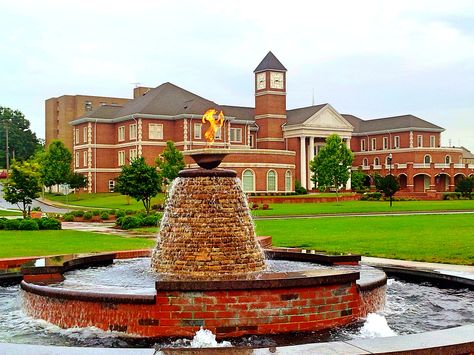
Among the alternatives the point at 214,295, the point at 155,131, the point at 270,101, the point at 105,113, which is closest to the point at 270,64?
the point at 270,101

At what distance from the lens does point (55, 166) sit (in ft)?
241

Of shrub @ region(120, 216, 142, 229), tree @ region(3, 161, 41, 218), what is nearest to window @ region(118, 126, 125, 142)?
tree @ region(3, 161, 41, 218)

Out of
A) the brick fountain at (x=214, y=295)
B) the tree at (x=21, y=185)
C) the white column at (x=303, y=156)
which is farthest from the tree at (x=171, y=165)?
the brick fountain at (x=214, y=295)

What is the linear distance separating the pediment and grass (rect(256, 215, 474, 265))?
170 ft

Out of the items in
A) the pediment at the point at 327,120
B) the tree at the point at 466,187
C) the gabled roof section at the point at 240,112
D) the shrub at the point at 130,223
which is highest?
the gabled roof section at the point at 240,112

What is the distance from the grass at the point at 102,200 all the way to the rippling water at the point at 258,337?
1735 inches

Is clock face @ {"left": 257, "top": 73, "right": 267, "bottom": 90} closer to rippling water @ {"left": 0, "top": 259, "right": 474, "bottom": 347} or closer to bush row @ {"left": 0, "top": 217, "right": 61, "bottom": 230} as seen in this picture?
bush row @ {"left": 0, "top": 217, "right": 61, "bottom": 230}

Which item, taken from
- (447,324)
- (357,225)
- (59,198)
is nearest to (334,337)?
(447,324)

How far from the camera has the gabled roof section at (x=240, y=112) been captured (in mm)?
86250

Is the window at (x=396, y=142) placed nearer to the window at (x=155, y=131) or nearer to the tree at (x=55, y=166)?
the window at (x=155, y=131)

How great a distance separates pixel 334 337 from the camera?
850 cm

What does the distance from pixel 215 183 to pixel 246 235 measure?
43.3 inches

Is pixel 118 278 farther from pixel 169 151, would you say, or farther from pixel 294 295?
pixel 169 151

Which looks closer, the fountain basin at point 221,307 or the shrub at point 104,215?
the fountain basin at point 221,307
